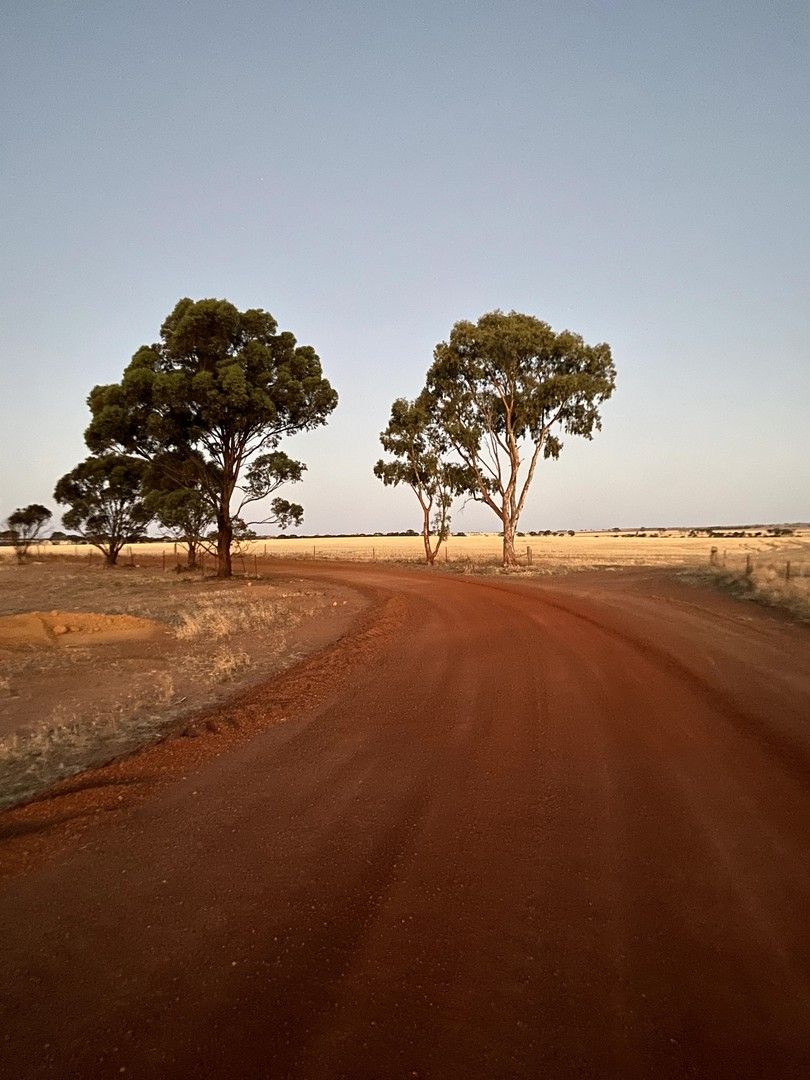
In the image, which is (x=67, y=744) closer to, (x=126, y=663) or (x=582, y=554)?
(x=126, y=663)

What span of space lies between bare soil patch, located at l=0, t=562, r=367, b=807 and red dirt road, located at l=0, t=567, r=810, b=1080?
1.86 meters

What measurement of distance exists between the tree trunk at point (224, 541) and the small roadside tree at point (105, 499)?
14247 mm

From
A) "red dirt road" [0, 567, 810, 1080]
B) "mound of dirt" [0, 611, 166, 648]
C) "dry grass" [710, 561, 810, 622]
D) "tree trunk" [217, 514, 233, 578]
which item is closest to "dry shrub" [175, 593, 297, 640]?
"mound of dirt" [0, 611, 166, 648]

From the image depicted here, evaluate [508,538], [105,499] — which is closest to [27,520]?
[105,499]

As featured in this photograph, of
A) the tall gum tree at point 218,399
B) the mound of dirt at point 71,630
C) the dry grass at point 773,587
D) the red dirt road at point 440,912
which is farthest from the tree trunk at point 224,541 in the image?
the red dirt road at point 440,912

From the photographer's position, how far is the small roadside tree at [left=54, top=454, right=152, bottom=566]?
43.9m

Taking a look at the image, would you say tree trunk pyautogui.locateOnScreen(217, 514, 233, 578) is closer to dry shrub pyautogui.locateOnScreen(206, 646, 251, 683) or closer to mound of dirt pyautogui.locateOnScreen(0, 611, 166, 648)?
mound of dirt pyautogui.locateOnScreen(0, 611, 166, 648)

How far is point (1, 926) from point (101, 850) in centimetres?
89

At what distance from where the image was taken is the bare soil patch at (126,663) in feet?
23.5

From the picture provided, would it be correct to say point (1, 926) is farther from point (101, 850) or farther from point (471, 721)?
point (471, 721)

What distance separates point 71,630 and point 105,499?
34.9m

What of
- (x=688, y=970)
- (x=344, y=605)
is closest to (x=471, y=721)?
(x=688, y=970)

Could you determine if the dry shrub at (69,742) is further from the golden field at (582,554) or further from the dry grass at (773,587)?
the golden field at (582,554)

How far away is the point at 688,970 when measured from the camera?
130 inches
